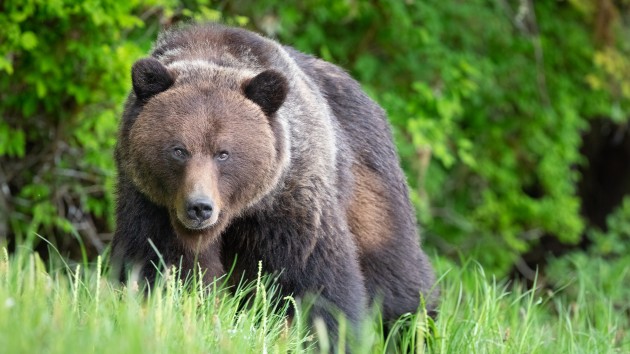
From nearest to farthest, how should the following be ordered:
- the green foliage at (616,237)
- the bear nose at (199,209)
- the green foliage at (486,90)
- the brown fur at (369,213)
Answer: the bear nose at (199,209)
the brown fur at (369,213)
the green foliage at (486,90)
the green foliage at (616,237)

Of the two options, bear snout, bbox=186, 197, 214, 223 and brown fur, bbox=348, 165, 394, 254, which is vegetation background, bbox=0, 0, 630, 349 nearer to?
brown fur, bbox=348, 165, 394, 254

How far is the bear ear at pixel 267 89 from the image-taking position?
5418mm

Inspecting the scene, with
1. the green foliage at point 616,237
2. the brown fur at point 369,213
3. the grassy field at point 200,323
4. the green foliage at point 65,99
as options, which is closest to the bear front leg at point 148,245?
the grassy field at point 200,323

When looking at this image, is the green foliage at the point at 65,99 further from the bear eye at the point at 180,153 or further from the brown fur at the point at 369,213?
the bear eye at the point at 180,153

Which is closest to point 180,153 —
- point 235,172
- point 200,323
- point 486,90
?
point 235,172

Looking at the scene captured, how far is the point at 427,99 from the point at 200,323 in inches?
249

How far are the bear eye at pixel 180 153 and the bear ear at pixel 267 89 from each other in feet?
1.62

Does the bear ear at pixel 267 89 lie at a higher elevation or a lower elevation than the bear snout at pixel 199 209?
higher

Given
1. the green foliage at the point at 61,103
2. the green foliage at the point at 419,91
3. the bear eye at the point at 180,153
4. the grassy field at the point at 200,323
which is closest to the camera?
the grassy field at the point at 200,323

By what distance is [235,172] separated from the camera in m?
5.38

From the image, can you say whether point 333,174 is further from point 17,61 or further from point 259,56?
point 17,61

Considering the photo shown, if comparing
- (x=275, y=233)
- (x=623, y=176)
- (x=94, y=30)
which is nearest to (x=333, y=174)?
(x=275, y=233)

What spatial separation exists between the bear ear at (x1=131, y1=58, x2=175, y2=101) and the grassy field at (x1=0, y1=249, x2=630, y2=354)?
99 centimetres

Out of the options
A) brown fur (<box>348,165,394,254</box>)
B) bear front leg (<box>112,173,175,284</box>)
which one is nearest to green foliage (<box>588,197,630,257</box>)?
brown fur (<box>348,165,394,254</box>)
